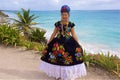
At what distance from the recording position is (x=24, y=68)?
664cm

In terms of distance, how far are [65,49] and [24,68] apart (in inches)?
68.0

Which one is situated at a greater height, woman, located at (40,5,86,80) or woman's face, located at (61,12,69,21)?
woman's face, located at (61,12,69,21)

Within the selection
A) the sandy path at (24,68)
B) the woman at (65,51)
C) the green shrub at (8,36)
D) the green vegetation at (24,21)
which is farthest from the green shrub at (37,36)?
the woman at (65,51)

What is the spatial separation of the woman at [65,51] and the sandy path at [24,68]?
67 centimetres

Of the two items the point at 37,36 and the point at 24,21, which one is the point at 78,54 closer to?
the point at 37,36

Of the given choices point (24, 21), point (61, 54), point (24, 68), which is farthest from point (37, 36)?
point (61, 54)

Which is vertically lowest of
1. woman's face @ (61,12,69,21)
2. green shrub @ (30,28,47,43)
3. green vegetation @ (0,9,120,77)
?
green shrub @ (30,28,47,43)

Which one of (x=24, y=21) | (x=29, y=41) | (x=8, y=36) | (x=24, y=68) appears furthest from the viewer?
(x=24, y=21)

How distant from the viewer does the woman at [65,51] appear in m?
5.33

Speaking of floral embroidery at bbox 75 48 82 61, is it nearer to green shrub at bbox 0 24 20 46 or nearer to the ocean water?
the ocean water

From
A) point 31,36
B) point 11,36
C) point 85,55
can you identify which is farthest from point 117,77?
point 31,36

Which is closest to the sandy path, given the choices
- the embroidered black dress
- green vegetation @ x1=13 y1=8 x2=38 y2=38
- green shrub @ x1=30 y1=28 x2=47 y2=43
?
the embroidered black dress

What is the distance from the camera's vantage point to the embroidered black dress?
5.33m

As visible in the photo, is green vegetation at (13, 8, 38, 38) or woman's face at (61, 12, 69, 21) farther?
green vegetation at (13, 8, 38, 38)
